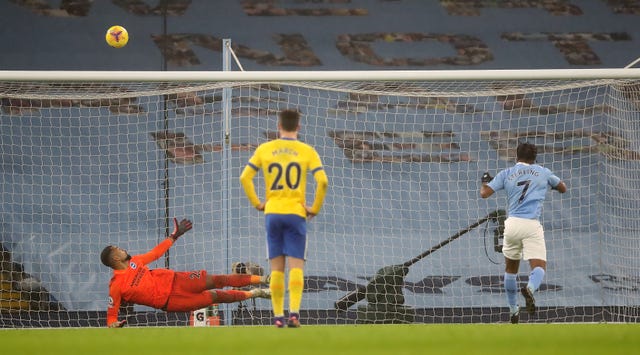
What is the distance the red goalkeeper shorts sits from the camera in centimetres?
834

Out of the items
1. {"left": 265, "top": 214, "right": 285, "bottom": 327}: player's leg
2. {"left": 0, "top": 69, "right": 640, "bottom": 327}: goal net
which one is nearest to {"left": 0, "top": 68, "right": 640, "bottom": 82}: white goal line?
{"left": 265, "top": 214, "right": 285, "bottom": 327}: player's leg

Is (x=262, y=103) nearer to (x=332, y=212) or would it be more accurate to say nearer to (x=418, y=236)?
(x=332, y=212)

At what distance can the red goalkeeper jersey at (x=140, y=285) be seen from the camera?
7.94 meters

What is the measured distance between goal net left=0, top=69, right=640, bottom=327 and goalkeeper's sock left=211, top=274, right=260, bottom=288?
6.39 ft

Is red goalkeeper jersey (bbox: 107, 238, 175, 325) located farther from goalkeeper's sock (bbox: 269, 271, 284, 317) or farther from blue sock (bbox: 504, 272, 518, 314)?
blue sock (bbox: 504, 272, 518, 314)

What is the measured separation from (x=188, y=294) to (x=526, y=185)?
3063 millimetres

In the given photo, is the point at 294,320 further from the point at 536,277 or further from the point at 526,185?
the point at 526,185

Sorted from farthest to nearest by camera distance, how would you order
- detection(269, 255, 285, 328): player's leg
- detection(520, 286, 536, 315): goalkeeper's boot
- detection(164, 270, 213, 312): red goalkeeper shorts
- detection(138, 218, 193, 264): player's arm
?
detection(164, 270, 213, 312): red goalkeeper shorts, detection(138, 218, 193, 264): player's arm, detection(520, 286, 536, 315): goalkeeper's boot, detection(269, 255, 285, 328): player's leg

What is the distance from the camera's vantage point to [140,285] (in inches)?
319

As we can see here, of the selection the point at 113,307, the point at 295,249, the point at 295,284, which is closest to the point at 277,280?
the point at 295,284

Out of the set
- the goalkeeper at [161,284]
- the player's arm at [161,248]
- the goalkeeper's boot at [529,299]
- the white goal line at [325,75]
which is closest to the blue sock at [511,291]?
the goalkeeper's boot at [529,299]

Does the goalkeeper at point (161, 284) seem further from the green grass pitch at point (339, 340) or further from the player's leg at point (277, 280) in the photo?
the player's leg at point (277, 280)

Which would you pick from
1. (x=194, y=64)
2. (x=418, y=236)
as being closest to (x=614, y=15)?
(x=418, y=236)

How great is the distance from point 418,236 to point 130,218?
3392 mm
